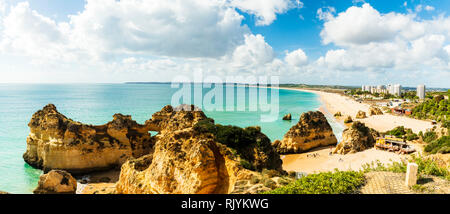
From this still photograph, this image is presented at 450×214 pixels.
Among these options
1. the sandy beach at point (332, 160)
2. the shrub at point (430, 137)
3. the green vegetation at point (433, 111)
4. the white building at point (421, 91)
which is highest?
the white building at point (421, 91)

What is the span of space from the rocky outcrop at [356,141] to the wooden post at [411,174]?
18309 mm

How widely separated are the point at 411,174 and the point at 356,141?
62.4ft

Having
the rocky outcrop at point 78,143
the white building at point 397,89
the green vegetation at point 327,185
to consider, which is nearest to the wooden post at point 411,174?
the green vegetation at point 327,185

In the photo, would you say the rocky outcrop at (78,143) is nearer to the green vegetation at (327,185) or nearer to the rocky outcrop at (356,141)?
the green vegetation at (327,185)

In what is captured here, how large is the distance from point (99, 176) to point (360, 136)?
27850 millimetres

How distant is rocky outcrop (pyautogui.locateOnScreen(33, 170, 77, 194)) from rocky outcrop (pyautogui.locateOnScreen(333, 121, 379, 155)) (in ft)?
85.7

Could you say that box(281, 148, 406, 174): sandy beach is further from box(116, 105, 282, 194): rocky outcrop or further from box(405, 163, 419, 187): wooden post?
box(116, 105, 282, 194): rocky outcrop

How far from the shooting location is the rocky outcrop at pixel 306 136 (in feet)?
91.7

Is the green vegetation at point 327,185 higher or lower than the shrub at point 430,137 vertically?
higher

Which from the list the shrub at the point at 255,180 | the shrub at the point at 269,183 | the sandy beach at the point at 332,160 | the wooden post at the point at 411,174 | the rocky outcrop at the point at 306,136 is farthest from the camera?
the rocky outcrop at the point at 306,136

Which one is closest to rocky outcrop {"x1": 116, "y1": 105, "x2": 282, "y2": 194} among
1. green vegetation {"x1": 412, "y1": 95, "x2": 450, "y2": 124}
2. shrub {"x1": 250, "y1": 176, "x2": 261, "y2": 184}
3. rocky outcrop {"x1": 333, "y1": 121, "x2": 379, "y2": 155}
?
shrub {"x1": 250, "y1": 176, "x2": 261, "y2": 184}
